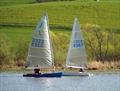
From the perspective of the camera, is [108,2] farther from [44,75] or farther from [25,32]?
[44,75]

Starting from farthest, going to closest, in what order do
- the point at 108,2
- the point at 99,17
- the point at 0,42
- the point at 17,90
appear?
the point at 108,2, the point at 99,17, the point at 0,42, the point at 17,90

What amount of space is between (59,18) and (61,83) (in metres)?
48.4

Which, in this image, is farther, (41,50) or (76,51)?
(76,51)

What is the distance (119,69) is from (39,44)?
15.1 m

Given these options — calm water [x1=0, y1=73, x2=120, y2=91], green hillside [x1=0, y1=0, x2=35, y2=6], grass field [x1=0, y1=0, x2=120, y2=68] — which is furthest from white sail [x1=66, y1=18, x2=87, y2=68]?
green hillside [x1=0, y1=0, x2=35, y2=6]

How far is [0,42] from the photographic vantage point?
3529 inches

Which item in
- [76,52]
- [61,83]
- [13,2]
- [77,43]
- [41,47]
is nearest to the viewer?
[61,83]

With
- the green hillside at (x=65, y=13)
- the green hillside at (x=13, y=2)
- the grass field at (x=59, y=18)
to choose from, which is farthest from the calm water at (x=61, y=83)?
the green hillside at (x=13, y=2)

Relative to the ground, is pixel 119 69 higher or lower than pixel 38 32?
lower

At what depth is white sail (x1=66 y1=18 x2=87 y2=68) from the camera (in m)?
70.6

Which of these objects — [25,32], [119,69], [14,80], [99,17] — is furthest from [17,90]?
[99,17]

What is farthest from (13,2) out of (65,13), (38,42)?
(38,42)

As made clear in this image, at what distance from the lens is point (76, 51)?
70812mm

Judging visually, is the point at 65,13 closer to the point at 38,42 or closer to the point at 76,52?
the point at 76,52
